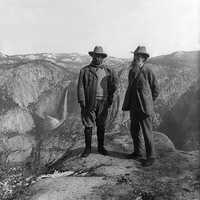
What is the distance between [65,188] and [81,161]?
1.99 meters

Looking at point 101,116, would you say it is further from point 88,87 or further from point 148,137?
point 148,137

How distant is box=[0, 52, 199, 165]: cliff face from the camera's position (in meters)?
32.6

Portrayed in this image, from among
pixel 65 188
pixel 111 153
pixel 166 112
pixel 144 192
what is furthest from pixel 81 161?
pixel 166 112

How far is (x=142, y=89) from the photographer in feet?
24.0

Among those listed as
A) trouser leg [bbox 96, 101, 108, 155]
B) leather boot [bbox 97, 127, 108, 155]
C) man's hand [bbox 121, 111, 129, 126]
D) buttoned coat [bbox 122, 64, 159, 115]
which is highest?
buttoned coat [bbox 122, 64, 159, 115]

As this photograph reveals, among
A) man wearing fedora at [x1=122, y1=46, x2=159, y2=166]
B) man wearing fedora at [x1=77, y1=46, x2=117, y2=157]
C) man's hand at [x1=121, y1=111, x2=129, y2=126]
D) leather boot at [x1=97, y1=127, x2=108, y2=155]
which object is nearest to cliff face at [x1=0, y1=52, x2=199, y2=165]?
man's hand at [x1=121, y1=111, x2=129, y2=126]

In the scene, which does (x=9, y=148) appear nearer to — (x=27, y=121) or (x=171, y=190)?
(x=27, y=121)

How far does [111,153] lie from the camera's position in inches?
332

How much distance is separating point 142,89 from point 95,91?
1.01 metres

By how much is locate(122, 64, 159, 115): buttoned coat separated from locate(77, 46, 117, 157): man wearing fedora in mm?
566

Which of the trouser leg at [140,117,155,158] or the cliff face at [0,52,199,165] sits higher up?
the trouser leg at [140,117,155,158]

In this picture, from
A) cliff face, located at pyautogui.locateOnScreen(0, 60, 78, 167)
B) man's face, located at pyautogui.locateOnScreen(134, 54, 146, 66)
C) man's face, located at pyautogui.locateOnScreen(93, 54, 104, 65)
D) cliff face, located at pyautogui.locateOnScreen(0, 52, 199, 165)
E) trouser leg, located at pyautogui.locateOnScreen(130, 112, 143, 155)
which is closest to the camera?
man's face, located at pyautogui.locateOnScreen(134, 54, 146, 66)

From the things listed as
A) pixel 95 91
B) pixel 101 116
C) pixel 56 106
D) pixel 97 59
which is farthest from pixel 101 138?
pixel 56 106

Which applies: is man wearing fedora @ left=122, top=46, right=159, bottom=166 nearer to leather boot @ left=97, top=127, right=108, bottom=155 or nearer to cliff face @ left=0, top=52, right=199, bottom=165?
leather boot @ left=97, top=127, right=108, bottom=155
